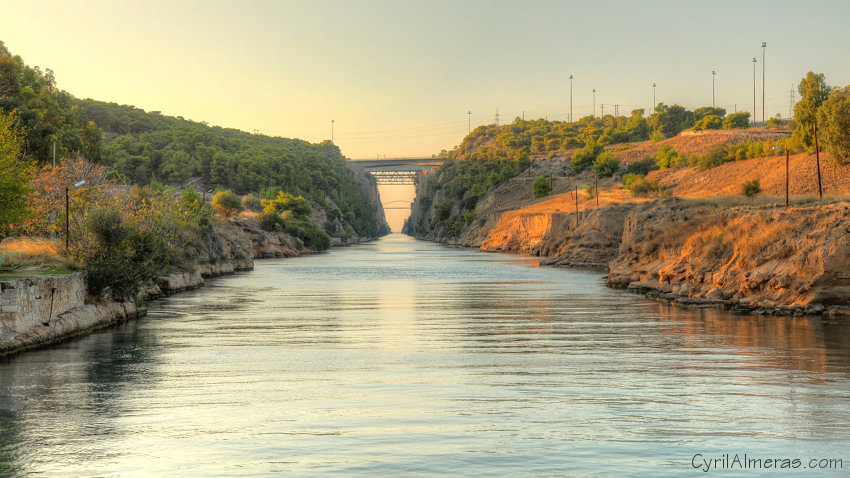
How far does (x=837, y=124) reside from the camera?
74750 mm

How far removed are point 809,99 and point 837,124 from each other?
690 inches

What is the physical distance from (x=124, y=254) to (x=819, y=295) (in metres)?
28.7

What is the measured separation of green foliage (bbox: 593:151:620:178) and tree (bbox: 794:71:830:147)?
4342 cm

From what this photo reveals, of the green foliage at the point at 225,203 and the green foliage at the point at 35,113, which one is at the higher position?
the green foliage at the point at 35,113

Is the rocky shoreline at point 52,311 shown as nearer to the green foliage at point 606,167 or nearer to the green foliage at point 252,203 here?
the green foliage at point 252,203

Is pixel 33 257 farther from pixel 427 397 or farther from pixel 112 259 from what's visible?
pixel 427 397

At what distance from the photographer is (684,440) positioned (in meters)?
12.0

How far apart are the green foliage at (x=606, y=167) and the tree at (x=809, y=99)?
43420 millimetres

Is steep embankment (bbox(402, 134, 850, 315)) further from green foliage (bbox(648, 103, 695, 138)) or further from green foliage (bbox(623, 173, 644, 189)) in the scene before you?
green foliage (bbox(648, 103, 695, 138))

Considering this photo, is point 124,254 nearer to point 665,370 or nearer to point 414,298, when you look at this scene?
point 414,298

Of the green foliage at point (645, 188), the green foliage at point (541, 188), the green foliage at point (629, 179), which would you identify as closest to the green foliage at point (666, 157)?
the green foliage at point (629, 179)

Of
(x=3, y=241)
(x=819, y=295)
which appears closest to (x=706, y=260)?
(x=819, y=295)

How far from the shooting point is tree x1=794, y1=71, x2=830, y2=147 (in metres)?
88.9

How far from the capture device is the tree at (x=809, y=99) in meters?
88.9
